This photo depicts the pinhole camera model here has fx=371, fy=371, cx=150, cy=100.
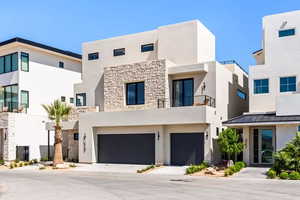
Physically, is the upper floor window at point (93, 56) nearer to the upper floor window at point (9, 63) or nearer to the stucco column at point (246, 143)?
the upper floor window at point (9, 63)

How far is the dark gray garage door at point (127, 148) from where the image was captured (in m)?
27.6

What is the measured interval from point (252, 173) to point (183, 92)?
9150mm

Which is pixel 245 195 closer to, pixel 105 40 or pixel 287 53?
pixel 287 53

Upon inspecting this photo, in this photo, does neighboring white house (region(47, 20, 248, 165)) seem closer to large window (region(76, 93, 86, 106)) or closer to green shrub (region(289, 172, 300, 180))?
large window (region(76, 93, 86, 106))

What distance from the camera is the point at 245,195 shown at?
45.8ft

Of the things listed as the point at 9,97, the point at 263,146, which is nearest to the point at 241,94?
the point at 263,146

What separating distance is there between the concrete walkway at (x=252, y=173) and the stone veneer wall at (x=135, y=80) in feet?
27.1

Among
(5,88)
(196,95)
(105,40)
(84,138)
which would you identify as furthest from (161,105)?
(5,88)

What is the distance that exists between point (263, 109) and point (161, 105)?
24.8 ft

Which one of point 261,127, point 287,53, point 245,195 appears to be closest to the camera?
point 245,195

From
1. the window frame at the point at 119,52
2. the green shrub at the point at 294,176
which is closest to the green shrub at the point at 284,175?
the green shrub at the point at 294,176

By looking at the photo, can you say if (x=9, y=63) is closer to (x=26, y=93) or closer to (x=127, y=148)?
(x=26, y=93)

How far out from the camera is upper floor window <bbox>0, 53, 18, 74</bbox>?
35594mm

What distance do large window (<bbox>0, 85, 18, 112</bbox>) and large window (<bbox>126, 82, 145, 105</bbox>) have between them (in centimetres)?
1214
